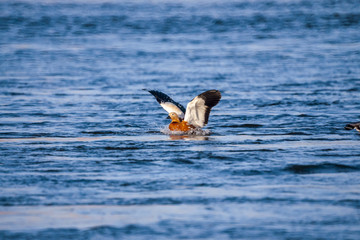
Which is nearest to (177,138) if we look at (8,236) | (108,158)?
(108,158)

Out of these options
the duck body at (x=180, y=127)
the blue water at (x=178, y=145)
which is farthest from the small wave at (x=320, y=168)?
the duck body at (x=180, y=127)

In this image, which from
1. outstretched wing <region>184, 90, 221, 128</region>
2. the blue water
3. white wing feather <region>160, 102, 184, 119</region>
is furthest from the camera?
white wing feather <region>160, 102, 184, 119</region>

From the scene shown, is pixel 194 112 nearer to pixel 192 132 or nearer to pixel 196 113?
pixel 196 113

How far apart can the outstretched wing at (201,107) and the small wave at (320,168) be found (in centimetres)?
295

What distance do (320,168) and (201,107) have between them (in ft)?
11.2

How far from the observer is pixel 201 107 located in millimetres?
12508

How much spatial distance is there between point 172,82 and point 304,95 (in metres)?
4.17

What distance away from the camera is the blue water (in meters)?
7.37

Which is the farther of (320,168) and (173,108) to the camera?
(173,108)

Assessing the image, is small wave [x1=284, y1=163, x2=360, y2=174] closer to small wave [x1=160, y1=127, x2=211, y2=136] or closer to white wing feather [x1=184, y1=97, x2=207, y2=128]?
white wing feather [x1=184, y1=97, x2=207, y2=128]

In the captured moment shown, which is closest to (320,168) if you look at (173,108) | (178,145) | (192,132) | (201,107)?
(178,145)

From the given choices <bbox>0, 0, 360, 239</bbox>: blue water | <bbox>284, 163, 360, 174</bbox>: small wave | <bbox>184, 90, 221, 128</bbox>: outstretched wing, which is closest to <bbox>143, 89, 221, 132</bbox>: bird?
<bbox>184, 90, 221, 128</bbox>: outstretched wing

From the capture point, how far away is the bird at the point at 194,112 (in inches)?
484

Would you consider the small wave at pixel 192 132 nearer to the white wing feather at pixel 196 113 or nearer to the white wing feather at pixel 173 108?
the white wing feather at pixel 196 113
